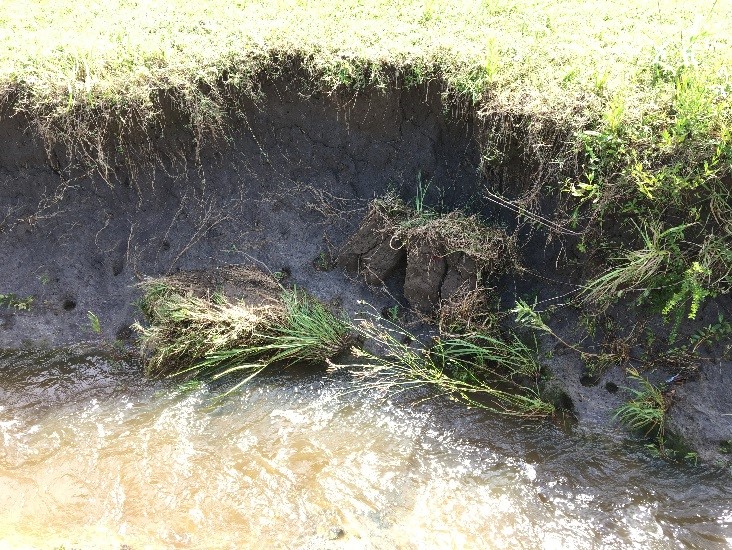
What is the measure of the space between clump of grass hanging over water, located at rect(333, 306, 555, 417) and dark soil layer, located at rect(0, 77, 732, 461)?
503 millimetres

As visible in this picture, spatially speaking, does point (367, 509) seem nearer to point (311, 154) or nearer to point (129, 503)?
point (129, 503)

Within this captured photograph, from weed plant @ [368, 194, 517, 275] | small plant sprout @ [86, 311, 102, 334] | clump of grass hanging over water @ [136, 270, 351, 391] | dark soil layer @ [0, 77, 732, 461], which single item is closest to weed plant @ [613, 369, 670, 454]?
weed plant @ [368, 194, 517, 275]

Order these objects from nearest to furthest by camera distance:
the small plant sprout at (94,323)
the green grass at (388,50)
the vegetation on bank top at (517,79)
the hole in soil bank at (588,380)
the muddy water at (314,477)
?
the muddy water at (314,477), the vegetation on bank top at (517,79), the hole in soil bank at (588,380), the green grass at (388,50), the small plant sprout at (94,323)

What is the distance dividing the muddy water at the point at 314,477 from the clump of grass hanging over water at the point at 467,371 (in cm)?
12

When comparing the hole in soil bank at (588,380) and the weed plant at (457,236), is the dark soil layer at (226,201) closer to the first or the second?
the weed plant at (457,236)

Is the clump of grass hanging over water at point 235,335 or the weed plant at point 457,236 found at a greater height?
the weed plant at point 457,236

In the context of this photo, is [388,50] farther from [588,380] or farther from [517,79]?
[588,380]

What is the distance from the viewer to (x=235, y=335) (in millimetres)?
4016

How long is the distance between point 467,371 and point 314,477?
1.22m

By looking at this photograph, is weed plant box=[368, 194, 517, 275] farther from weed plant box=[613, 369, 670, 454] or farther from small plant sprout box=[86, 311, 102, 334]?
small plant sprout box=[86, 311, 102, 334]

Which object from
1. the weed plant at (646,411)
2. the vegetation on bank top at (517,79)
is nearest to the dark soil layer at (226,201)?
the vegetation on bank top at (517,79)

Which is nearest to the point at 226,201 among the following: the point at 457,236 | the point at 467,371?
the point at 457,236

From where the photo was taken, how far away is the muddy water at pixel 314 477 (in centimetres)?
311

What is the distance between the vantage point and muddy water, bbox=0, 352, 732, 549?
3.11 meters
